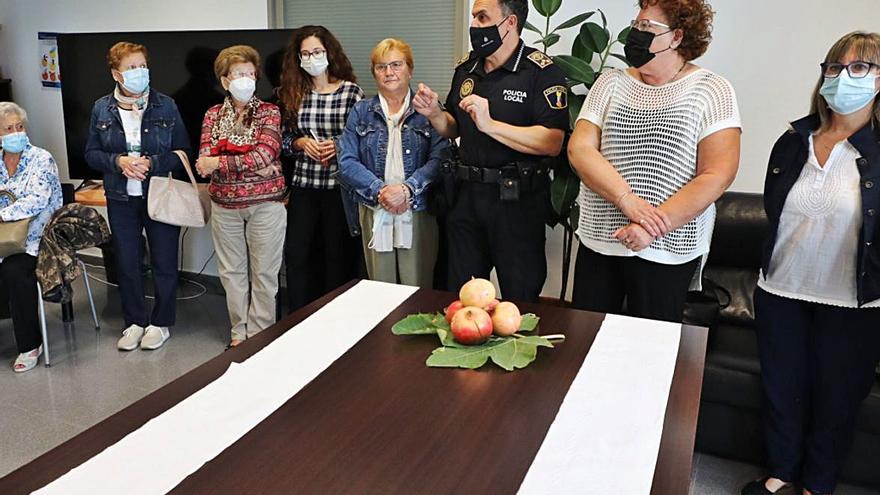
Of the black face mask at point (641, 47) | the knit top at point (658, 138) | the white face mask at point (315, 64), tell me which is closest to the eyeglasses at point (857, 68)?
the knit top at point (658, 138)

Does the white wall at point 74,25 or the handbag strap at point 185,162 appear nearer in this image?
the handbag strap at point 185,162

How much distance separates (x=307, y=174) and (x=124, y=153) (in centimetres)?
89

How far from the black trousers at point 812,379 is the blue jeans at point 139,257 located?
2.66 m

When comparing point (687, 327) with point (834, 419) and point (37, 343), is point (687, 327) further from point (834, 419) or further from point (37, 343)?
point (37, 343)

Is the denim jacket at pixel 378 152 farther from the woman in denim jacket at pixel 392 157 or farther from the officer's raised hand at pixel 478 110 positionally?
the officer's raised hand at pixel 478 110

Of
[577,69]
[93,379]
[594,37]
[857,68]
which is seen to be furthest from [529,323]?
[93,379]

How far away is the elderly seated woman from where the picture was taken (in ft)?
10.1

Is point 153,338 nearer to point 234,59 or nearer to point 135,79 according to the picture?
point 135,79

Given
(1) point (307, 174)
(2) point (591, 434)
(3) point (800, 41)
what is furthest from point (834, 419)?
(1) point (307, 174)

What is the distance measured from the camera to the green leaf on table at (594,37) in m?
2.97

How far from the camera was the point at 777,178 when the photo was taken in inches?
81.0

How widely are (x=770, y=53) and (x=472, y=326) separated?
2.23 metres

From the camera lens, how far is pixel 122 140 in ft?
10.5

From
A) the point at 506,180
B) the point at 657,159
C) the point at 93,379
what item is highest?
the point at 657,159
